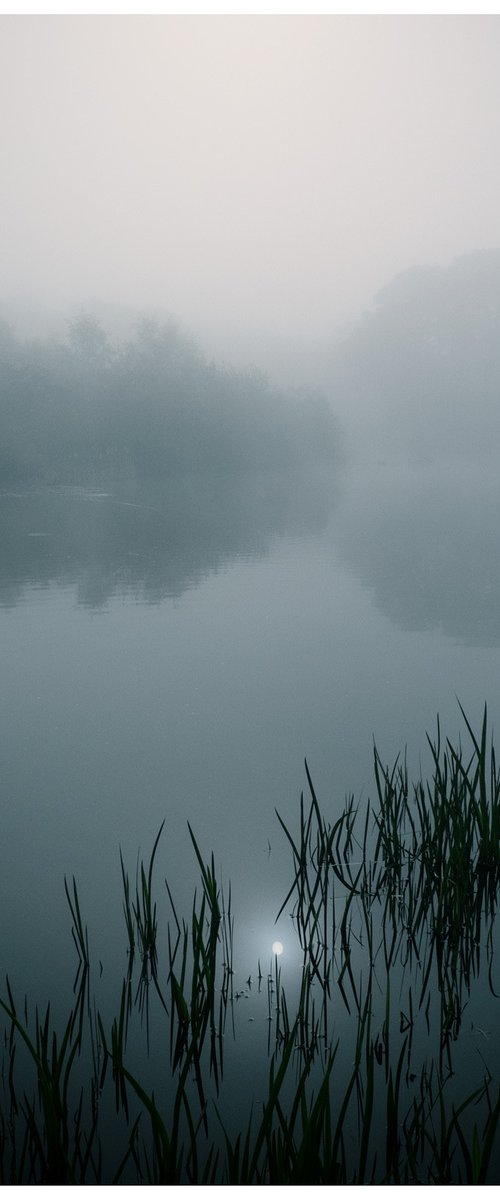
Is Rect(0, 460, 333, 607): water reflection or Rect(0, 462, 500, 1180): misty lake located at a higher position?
Rect(0, 460, 333, 607): water reflection

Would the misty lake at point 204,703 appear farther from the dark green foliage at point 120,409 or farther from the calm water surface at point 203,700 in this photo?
the dark green foliage at point 120,409

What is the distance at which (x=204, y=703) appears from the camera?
42.1 ft

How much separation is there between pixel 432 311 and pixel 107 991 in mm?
204531

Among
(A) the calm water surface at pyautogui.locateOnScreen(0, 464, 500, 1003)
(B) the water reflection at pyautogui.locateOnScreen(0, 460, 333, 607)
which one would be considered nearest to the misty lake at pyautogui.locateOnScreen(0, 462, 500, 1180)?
(A) the calm water surface at pyautogui.locateOnScreen(0, 464, 500, 1003)

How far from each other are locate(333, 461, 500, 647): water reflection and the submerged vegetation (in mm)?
11656

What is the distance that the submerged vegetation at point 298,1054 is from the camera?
356cm

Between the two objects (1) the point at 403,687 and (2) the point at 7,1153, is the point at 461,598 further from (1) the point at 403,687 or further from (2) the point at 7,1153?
(2) the point at 7,1153

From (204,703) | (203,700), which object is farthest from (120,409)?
(204,703)

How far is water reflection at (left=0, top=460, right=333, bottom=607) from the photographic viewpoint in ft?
86.9

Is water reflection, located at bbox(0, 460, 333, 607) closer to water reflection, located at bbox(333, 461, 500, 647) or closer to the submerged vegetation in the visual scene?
water reflection, located at bbox(333, 461, 500, 647)

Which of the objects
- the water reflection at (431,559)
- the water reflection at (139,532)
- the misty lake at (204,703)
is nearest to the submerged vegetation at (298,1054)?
Result: the misty lake at (204,703)

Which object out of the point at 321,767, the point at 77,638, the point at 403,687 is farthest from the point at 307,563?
the point at 321,767

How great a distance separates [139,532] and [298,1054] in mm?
38505

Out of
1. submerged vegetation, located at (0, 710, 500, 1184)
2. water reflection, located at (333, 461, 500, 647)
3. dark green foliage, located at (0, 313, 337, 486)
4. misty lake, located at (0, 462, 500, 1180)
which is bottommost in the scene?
submerged vegetation, located at (0, 710, 500, 1184)
